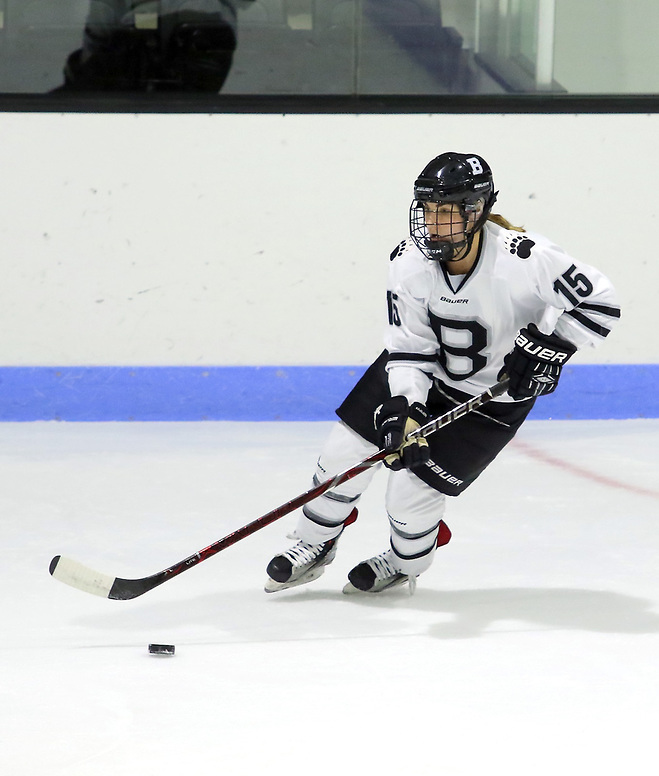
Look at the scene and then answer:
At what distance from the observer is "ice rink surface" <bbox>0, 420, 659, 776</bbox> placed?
5.70 ft

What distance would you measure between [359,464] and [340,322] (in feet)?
6.87

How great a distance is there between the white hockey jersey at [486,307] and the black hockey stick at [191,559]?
7 cm

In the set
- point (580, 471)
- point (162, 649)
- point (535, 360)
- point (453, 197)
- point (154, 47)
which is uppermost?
point (453, 197)

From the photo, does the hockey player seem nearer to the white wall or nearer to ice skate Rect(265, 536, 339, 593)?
ice skate Rect(265, 536, 339, 593)

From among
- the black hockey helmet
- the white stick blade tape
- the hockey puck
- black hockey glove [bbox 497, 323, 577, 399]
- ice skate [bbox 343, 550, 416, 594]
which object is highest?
the black hockey helmet

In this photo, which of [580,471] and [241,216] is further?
[241,216]

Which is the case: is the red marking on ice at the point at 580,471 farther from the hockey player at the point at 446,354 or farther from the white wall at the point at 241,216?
A: the hockey player at the point at 446,354

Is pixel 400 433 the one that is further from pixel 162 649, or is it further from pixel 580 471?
pixel 580 471

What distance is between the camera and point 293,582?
99.9 inches

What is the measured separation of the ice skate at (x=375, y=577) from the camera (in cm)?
250

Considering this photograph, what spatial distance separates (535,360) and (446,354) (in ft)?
0.75

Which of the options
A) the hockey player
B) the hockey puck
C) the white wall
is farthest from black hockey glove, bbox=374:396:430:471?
the white wall

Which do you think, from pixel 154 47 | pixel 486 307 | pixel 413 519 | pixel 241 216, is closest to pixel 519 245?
pixel 486 307

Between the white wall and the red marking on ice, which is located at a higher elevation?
the white wall
